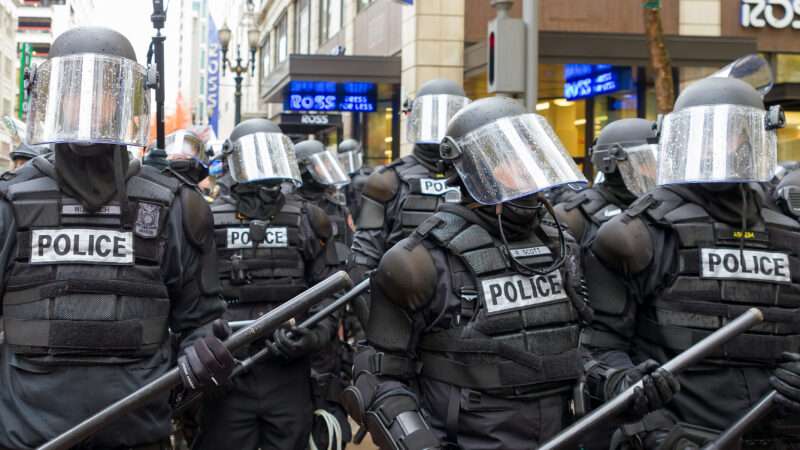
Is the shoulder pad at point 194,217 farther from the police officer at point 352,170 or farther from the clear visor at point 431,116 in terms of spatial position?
the police officer at point 352,170

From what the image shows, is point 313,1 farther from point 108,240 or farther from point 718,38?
point 108,240

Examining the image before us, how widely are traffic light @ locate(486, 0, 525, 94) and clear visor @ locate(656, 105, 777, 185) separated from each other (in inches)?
159

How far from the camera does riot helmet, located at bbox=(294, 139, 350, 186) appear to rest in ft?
36.0

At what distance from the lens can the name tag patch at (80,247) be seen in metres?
3.72

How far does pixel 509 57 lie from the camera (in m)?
8.41

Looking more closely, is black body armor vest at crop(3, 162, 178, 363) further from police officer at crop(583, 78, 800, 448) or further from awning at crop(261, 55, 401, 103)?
awning at crop(261, 55, 401, 103)

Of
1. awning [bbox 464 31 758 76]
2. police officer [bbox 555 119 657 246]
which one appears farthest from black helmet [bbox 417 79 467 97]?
awning [bbox 464 31 758 76]

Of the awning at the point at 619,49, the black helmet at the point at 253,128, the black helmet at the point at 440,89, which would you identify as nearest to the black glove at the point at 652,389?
the black helmet at the point at 253,128

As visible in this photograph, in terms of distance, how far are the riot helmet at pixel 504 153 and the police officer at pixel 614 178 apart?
96.0 inches

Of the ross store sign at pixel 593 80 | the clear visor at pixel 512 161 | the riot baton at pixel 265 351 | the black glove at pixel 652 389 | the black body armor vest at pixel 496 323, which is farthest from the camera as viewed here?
the ross store sign at pixel 593 80

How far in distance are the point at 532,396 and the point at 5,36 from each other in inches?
3683

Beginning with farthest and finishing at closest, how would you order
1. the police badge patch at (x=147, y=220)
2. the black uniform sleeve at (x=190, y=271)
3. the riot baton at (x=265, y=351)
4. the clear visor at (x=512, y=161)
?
1. the riot baton at (x=265, y=351)
2. the black uniform sleeve at (x=190, y=271)
3. the police badge patch at (x=147, y=220)
4. the clear visor at (x=512, y=161)

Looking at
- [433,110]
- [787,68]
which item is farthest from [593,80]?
[433,110]

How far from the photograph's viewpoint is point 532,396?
3553 millimetres
